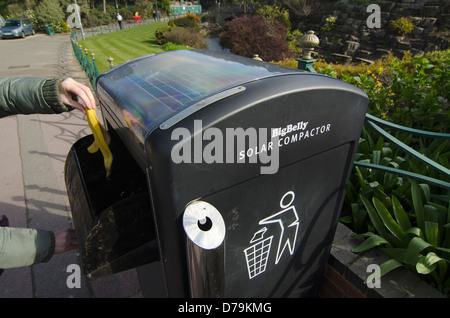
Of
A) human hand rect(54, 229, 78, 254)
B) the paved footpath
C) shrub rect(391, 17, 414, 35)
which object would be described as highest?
shrub rect(391, 17, 414, 35)

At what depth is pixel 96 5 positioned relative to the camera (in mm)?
44625

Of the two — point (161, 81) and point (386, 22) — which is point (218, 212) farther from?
point (386, 22)

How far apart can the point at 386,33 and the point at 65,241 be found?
55.9 feet

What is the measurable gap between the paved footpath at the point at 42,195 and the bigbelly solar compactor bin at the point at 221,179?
48.4 inches

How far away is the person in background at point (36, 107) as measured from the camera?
154 cm

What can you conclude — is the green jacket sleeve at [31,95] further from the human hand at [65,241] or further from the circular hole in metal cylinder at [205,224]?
the circular hole in metal cylinder at [205,224]

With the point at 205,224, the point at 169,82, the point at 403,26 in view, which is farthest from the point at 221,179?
the point at 403,26

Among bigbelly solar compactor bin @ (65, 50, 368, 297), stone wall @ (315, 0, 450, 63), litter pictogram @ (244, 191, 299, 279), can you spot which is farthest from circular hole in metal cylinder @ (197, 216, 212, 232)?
stone wall @ (315, 0, 450, 63)

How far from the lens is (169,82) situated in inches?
59.6

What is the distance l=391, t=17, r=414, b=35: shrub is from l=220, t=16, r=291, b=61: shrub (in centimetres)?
538

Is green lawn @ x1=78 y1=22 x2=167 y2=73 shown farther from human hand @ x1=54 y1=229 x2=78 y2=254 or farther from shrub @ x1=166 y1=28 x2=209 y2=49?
human hand @ x1=54 y1=229 x2=78 y2=254

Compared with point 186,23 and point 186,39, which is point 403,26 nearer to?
point 186,39

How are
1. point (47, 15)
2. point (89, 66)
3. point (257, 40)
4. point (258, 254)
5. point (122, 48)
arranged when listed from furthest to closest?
point (47, 15) → point (122, 48) → point (257, 40) → point (89, 66) → point (258, 254)

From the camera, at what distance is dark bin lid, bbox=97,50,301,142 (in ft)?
3.90
